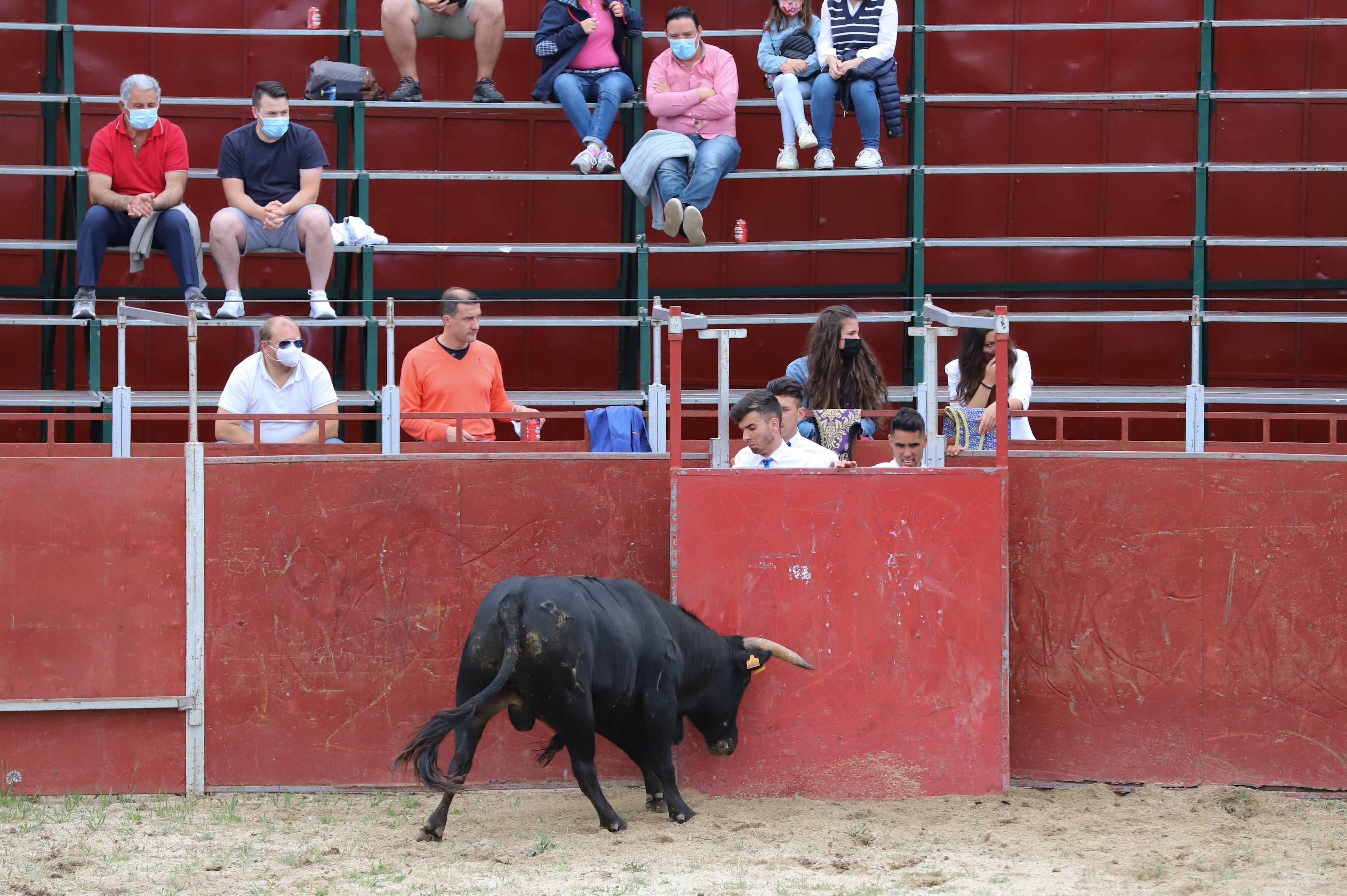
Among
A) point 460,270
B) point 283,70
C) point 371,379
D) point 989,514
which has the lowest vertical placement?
point 989,514

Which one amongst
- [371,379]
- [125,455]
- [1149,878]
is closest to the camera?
[1149,878]

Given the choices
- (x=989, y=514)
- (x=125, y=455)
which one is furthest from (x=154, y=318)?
(x=989, y=514)

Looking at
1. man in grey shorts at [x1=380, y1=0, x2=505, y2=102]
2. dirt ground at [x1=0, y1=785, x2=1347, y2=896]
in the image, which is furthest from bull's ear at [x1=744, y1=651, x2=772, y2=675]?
man in grey shorts at [x1=380, y1=0, x2=505, y2=102]

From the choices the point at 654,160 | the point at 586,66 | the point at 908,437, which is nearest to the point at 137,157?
the point at 586,66

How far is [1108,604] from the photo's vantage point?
6938 millimetres

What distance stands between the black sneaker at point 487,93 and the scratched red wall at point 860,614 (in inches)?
174

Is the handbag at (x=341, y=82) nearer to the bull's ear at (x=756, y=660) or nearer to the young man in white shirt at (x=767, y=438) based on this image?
the young man in white shirt at (x=767, y=438)

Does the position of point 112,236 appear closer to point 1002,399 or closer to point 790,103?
point 790,103

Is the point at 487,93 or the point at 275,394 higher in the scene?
the point at 487,93

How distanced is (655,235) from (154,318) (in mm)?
4799

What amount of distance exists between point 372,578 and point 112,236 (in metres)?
3.40

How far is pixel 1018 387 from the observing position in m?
7.56

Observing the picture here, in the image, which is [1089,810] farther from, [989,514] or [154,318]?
[154,318]

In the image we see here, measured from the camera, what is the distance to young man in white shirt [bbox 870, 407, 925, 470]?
269 inches
